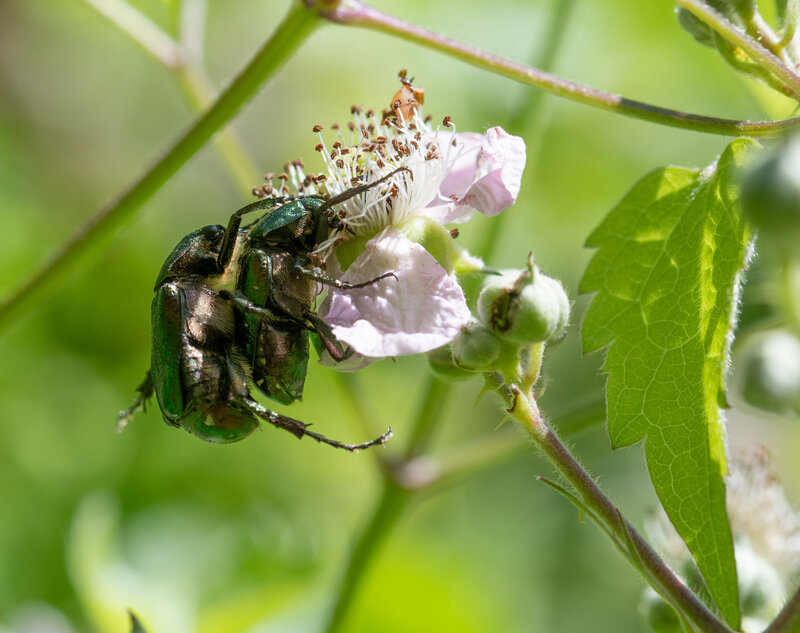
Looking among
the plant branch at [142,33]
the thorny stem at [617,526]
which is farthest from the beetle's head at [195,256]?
the plant branch at [142,33]

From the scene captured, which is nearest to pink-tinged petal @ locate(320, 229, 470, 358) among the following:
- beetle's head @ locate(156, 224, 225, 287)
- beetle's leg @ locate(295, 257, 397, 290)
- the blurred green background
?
beetle's leg @ locate(295, 257, 397, 290)

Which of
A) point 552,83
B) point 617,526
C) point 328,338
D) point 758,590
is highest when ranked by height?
point 552,83

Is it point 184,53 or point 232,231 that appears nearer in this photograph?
point 232,231

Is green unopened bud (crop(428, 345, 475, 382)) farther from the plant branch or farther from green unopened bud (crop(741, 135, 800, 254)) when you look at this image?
the plant branch

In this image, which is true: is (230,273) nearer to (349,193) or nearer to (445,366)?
(349,193)

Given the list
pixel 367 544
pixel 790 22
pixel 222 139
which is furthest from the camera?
pixel 222 139

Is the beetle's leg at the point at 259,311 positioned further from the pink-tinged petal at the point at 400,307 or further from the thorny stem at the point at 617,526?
the thorny stem at the point at 617,526

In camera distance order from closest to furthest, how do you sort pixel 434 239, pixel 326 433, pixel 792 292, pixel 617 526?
1. pixel 792 292
2. pixel 617 526
3. pixel 434 239
4. pixel 326 433

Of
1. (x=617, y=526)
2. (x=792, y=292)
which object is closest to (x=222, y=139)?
(x=617, y=526)
